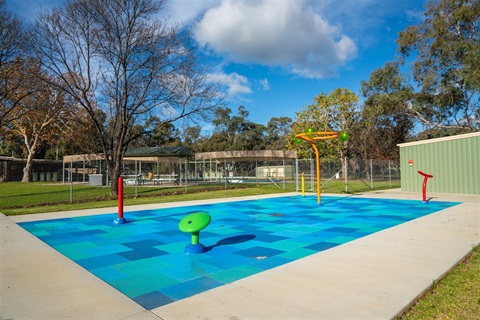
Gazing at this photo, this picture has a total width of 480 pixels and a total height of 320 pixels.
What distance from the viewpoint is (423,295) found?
13.3ft

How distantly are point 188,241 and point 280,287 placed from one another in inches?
139

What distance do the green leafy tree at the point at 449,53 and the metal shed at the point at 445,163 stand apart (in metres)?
8.16

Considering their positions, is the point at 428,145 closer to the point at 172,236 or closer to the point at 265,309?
the point at 172,236

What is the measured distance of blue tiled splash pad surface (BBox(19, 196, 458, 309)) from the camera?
189 inches

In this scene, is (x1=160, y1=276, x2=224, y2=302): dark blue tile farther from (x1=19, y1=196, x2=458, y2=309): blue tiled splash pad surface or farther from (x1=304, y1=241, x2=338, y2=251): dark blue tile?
(x1=304, y1=241, x2=338, y2=251): dark blue tile

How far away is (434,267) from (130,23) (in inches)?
790

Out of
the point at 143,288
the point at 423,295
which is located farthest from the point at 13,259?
the point at 423,295

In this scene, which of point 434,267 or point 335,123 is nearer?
point 434,267

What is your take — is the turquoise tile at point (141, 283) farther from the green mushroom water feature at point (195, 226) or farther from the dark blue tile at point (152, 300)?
the green mushroom water feature at point (195, 226)

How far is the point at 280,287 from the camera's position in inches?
171

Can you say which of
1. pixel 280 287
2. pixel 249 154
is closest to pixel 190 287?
pixel 280 287

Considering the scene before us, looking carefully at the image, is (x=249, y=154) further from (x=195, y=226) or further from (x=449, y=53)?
(x=195, y=226)

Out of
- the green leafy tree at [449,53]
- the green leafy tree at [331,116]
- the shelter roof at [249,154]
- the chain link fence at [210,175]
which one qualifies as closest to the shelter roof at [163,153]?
the chain link fence at [210,175]

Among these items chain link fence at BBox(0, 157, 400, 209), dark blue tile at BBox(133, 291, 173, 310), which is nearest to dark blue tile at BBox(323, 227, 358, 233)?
dark blue tile at BBox(133, 291, 173, 310)
